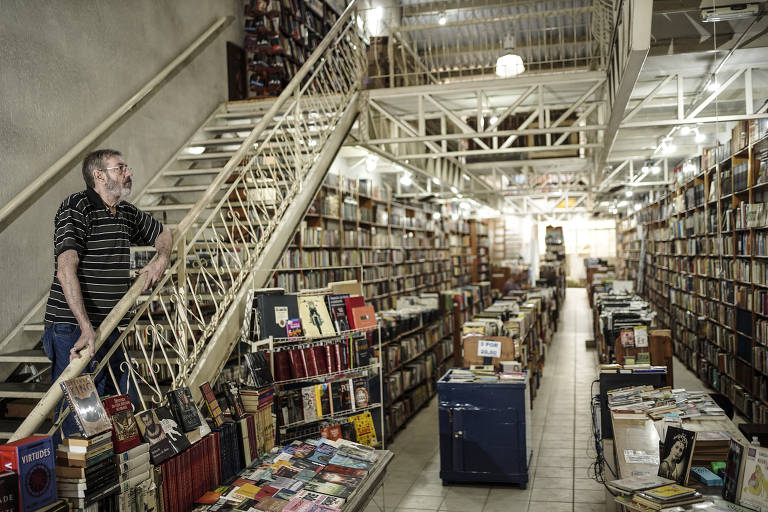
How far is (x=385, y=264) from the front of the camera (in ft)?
34.0

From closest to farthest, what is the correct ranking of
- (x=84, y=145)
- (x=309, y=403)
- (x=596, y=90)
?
1. (x=309, y=403)
2. (x=84, y=145)
3. (x=596, y=90)

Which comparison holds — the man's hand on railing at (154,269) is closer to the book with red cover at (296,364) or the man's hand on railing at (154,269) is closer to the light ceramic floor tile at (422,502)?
the book with red cover at (296,364)

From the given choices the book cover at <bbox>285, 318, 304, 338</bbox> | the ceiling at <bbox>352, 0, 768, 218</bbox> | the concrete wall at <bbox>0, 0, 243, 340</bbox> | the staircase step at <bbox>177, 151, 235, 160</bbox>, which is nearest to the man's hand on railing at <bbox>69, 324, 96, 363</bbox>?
the book cover at <bbox>285, 318, 304, 338</bbox>

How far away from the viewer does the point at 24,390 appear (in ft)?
11.5

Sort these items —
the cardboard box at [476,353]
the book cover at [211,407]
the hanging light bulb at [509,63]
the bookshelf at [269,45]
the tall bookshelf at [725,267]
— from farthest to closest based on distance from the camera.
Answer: the bookshelf at [269,45] < the hanging light bulb at [509,63] < the tall bookshelf at [725,267] < the cardboard box at [476,353] < the book cover at [211,407]

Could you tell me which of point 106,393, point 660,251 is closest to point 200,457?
point 106,393

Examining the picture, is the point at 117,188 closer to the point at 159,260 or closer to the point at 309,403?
the point at 159,260

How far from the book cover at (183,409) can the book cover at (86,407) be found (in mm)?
458

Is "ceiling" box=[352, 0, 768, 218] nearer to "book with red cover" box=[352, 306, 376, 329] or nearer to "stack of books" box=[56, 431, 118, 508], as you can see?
"book with red cover" box=[352, 306, 376, 329]

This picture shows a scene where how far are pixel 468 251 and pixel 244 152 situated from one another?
1449cm

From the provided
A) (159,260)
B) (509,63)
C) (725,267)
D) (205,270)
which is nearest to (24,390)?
(159,260)

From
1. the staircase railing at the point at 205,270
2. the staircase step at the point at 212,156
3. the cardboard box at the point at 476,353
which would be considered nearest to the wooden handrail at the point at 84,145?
the staircase step at the point at 212,156

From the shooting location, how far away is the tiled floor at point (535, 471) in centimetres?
491

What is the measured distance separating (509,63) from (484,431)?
4.47 metres
